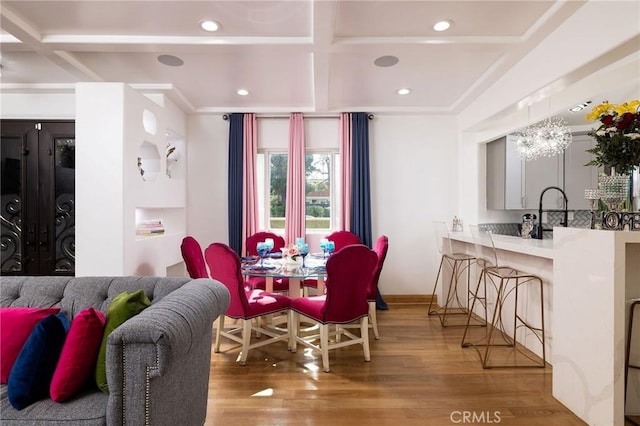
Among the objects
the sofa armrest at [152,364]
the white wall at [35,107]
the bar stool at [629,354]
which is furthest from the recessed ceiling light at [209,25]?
the bar stool at [629,354]

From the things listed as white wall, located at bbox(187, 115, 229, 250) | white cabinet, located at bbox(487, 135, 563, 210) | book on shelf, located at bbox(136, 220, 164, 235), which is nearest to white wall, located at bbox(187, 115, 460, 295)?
white wall, located at bbox(187, 115, 229, 250)

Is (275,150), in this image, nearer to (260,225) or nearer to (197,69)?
(260,225)

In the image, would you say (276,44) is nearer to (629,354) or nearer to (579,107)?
(629,354)

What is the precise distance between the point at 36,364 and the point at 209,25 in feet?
7.78

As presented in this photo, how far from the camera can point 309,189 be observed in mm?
4750

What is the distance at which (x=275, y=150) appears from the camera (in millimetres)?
4730

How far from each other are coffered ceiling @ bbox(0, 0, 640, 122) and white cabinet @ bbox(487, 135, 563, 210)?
3.74 feet

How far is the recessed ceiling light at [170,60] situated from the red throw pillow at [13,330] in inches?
92.7

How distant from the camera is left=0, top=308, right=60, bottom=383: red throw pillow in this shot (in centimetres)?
152

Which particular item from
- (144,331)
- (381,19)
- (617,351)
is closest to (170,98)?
(381,19)

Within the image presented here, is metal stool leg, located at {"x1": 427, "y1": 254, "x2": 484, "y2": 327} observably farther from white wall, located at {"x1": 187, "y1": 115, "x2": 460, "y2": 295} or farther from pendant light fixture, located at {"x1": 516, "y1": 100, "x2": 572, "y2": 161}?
pendant light fixture, located at {"x1": 516, "y1": 100, "x2": 572, "y2": 161}

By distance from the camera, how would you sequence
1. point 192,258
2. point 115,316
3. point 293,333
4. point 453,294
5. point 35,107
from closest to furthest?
point 115,316 < point 192,258 < point 293,333 < point 35,107 < point 453,294

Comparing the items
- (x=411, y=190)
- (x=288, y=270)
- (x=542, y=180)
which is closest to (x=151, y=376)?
(x=288, y=270)

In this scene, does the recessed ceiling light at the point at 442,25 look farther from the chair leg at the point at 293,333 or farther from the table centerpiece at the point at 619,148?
the chair leg at the point at 293,333
